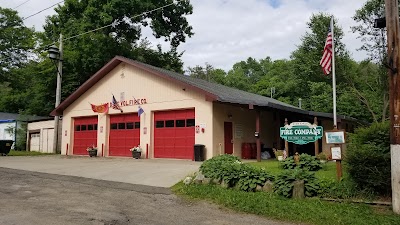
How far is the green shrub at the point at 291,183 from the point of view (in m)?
7.79

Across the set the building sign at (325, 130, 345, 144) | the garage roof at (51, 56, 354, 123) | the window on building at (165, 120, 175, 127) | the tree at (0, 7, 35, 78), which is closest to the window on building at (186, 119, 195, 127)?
the window on building at (165, 120, 175, 127)

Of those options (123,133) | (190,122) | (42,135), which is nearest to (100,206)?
(190,122)

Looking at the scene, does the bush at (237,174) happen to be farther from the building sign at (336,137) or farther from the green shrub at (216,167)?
the building sign at (336,137)

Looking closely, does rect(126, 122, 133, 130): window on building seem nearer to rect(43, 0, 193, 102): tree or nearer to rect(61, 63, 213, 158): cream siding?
rect(61, 63, 213, 158): cream siding

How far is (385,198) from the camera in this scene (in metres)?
7.20

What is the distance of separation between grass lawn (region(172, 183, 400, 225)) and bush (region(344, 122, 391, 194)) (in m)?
0.63

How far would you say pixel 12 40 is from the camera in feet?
129

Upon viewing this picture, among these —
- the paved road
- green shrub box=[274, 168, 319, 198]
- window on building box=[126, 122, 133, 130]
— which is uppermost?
window on building box=[126, 122, 133, 130]

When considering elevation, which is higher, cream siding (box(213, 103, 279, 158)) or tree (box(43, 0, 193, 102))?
tree (box(43, 0, 193, 102))

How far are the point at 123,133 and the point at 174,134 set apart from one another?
163 inches

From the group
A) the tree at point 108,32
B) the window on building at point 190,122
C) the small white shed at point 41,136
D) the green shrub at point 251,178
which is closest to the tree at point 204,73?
the tree at point 108,32

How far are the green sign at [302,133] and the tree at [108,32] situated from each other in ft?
72.0

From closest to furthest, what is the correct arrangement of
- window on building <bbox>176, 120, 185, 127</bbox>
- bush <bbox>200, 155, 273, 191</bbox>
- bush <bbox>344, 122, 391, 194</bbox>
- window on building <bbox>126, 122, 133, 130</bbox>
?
bush <bbox>344, 122, 391, 194</bbox>
bush <bbox>200, 155, 273, 191</bbox>
window on building <bbox>176, 120, 185, 127</bbox>
window on building <bbox>126, 122, 133, 130</bbox>

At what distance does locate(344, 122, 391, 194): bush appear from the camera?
722 centimetres
